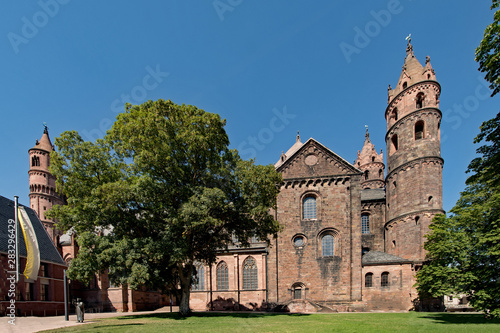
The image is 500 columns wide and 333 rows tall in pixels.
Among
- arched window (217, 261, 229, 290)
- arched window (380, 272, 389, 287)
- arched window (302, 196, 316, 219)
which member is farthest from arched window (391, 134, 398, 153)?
arched window (217, 261, 229, 290)

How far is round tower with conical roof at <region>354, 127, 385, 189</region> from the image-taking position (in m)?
58.7

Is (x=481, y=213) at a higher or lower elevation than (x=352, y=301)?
higher

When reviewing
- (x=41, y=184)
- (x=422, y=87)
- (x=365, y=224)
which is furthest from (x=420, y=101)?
(x=41, y=184)

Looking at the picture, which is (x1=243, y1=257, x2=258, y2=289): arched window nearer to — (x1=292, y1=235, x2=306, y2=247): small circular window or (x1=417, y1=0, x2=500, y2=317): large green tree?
(x1=292, y1=235, x2=306, y2=247): small circular window

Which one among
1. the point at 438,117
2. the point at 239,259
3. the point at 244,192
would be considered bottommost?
the point at 239,259

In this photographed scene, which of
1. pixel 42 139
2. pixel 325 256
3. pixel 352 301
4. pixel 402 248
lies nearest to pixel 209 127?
pixel 325 256

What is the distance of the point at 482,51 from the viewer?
11445 mm

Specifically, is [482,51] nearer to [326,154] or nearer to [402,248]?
[326,154]

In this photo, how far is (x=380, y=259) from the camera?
31031 millimetres

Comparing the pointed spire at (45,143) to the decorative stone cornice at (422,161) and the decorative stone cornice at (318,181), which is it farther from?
the decorative stone cornice at (422,161)

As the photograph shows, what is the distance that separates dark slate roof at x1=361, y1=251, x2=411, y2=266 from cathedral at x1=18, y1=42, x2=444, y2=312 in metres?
0.09

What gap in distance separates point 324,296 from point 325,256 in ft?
12.6

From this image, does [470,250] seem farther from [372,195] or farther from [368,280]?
[372,195]

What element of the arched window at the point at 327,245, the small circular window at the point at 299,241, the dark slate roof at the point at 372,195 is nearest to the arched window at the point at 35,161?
the small circular window at the point at 299,241
